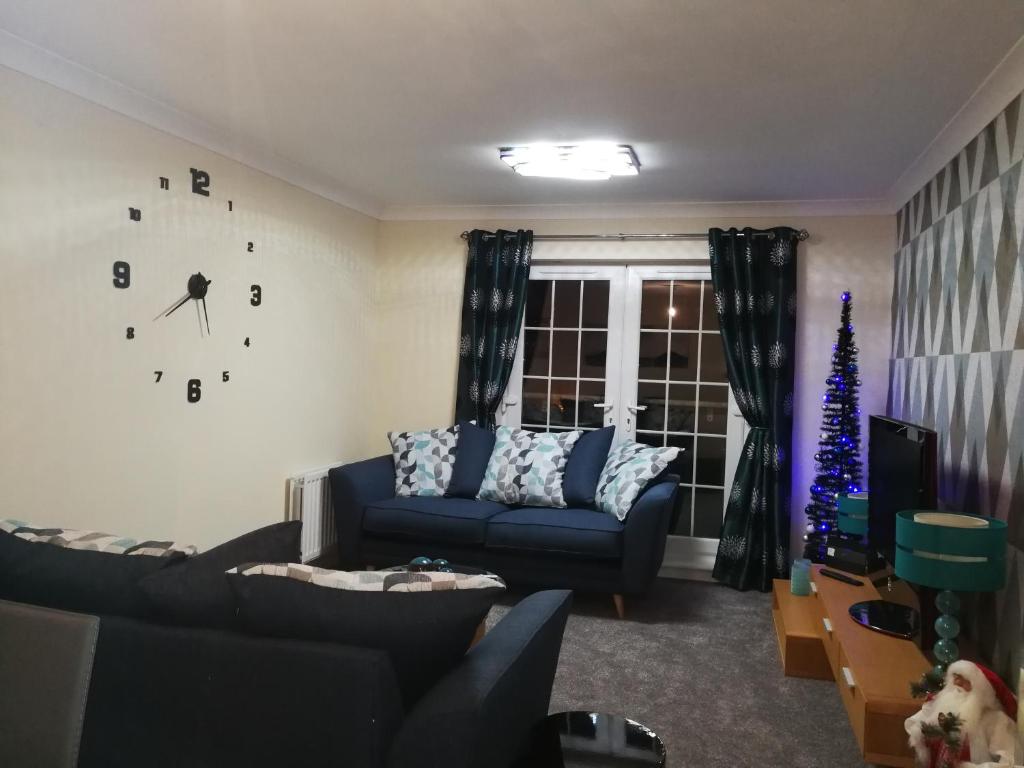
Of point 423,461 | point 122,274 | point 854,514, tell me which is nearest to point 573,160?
point 423,461

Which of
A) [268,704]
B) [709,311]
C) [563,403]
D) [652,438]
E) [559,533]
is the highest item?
[709,311]

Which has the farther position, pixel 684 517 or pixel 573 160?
pixel 684 517

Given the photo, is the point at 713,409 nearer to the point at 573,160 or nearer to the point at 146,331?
the point at 573,160

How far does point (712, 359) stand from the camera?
17.9ft

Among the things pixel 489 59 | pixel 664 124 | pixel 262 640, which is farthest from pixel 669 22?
pixel 262 640

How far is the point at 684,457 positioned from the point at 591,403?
755 millimetres

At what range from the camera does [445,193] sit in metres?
5.38

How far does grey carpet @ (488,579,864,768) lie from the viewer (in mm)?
2973

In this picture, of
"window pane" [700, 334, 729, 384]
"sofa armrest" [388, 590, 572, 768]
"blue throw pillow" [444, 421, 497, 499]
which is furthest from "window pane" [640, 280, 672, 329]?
"sofa armrest" [388, 590, 572, 768]

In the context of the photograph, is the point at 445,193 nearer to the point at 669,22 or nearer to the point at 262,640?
the point at 669,22

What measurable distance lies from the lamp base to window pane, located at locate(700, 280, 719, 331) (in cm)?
240

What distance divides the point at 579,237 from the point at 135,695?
175 inches

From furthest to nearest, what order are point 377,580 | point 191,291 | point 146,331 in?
point 191,291, point 146,331, point 377,580

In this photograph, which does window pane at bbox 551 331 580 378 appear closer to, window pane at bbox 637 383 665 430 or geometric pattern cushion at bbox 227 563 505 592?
window pane at bbox 637 383 665 430
